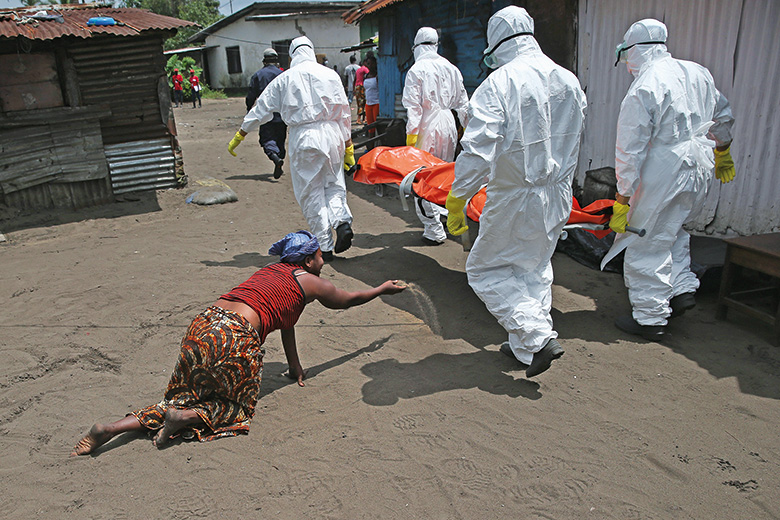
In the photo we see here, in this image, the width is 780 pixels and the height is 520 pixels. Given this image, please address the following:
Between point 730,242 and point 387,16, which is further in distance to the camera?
point 387,16

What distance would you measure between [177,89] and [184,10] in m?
18.2

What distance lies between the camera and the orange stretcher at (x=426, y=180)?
4055 mm

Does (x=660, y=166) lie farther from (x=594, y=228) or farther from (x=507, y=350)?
(x=507, y=350)

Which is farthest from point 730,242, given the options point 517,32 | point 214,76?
point 214,76

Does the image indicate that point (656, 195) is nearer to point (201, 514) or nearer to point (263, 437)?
point (263, 437)

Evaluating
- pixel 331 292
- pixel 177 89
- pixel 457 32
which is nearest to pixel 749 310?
pixel 331 292

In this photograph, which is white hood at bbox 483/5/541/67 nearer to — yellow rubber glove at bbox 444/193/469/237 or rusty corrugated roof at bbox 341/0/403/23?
yellow rubber glove at bbox 444/193/469/237

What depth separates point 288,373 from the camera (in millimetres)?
3660

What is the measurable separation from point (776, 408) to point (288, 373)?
2810mm

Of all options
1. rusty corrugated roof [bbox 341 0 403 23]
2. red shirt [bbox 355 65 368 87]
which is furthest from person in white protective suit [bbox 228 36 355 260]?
red shirt [bbox 355 65 368 87]

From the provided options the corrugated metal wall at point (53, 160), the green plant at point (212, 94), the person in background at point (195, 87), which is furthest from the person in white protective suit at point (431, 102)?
the green plant at point (212, 94)

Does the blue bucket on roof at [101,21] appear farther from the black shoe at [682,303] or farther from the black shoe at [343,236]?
the black shoe at [682,303]

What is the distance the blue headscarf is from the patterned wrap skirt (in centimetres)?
51

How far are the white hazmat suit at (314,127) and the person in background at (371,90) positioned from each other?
6.48m
